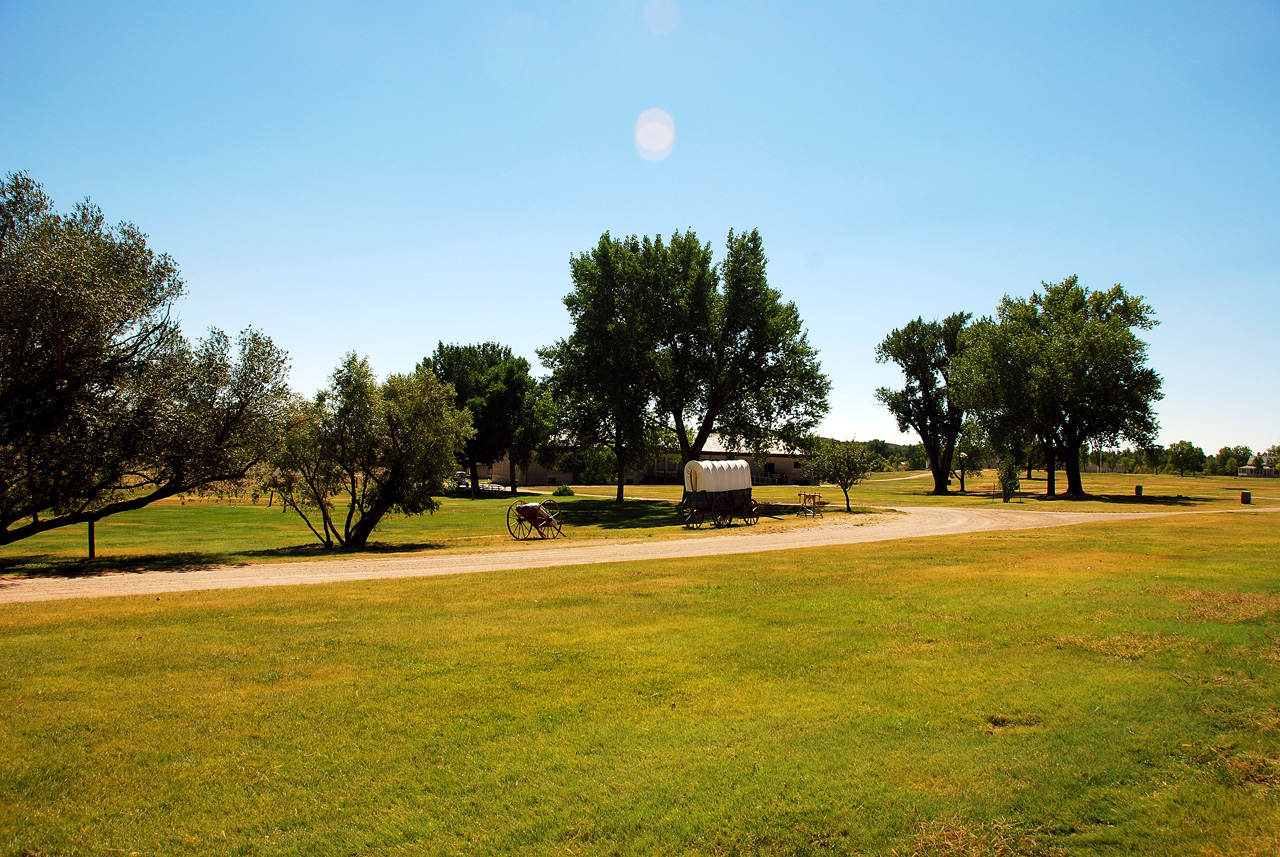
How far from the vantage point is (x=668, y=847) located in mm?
4184

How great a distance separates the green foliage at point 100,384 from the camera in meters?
16.7

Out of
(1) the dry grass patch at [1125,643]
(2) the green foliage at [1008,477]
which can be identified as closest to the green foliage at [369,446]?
(1) the dry grass patch at [1125,643]

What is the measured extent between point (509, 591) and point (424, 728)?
21.4ft

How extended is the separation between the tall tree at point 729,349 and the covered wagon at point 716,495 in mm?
13163

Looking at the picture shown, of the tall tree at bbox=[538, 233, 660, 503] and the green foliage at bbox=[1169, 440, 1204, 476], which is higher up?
the tall tree at bbox=[538, 233, 660, 503]

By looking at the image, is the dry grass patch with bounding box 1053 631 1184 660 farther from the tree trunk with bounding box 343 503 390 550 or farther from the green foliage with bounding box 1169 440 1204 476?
the green foliage with bounding box 1169 440 1204 476

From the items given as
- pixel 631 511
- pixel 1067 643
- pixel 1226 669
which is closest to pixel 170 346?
pixel 1067 643

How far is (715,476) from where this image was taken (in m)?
31.6

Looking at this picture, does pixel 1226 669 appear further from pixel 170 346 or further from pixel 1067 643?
pixel 170 346

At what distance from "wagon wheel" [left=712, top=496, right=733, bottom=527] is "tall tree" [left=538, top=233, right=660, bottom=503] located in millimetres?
14383

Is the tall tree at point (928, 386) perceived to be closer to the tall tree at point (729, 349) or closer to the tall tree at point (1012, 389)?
the tall tree at point (1012, 389)

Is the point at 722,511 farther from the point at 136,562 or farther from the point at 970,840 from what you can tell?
the point at 970,840

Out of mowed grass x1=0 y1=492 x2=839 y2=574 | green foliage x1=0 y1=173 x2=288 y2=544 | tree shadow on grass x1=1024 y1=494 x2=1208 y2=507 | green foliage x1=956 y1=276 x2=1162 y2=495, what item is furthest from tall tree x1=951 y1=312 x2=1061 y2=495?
green foliage x1=0 y1=173 x2=288 y2=544

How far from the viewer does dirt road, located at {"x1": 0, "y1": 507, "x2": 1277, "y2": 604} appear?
1348 centimetres
